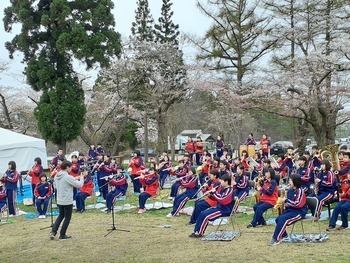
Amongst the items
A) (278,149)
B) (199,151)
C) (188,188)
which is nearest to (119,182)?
(188,188)

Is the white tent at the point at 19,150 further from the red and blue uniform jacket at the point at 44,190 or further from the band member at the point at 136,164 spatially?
the red and blue uniform jacket at the point at 44,190

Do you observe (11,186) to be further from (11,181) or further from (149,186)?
(149,186)

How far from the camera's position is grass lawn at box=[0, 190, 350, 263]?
24.8 ft

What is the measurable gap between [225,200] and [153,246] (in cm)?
177

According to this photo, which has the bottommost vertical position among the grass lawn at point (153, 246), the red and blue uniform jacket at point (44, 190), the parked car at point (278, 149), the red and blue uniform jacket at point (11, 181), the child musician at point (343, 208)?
the grass lawn at point (153, 246)

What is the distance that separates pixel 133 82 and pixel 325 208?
19.5 m

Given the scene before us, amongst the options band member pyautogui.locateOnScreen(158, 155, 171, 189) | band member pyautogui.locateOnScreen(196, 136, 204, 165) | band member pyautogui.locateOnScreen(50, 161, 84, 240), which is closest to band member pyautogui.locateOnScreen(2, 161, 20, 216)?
band member pyautogui.locateOnScreen(50, 161, 84, 240)

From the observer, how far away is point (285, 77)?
22.2 m

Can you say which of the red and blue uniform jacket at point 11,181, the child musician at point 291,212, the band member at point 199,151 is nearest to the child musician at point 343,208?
the child musician at point 291,212

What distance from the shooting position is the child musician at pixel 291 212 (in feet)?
27.3

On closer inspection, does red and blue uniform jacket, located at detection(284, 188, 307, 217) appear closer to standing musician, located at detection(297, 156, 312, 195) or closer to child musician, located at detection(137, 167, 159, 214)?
standing musician, located at detection(297, 156, 312, 195)

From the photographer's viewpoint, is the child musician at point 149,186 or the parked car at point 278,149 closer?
the child musician at point 149,186

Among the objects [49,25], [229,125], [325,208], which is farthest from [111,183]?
[229,125]

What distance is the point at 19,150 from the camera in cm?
1977
